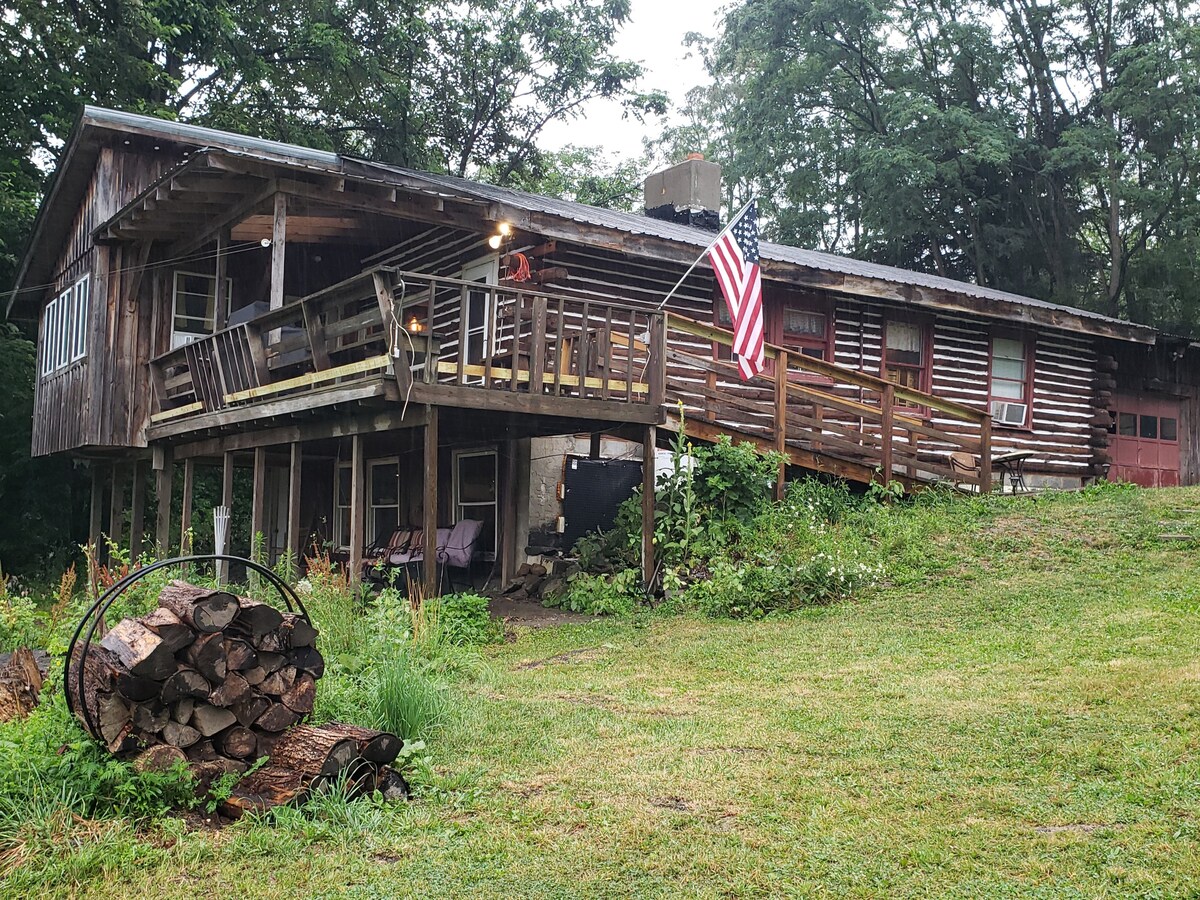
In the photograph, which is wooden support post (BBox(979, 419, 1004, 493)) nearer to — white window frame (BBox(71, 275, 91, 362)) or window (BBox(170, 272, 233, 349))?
window (BBox(170, 272, 233, 349))

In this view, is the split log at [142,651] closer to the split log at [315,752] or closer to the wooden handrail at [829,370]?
the split log at [315,752]

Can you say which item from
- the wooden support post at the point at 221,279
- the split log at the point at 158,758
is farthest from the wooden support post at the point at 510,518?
the split log at the point at 158,758

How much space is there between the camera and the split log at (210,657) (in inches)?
208

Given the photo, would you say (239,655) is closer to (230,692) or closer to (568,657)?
(230,692)

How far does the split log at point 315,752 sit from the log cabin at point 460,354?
15.6ft

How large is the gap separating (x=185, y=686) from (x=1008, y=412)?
54.3ft

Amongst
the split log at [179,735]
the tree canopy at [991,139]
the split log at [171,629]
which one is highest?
the tree canopy at [991,139]

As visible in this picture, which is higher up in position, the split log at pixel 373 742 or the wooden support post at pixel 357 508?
the wooden support post at pixel 357 508

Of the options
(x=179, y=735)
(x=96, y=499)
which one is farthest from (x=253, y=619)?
(x=96, y=499)

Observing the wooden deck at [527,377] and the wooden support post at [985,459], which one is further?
the wooden support post at [985,459]

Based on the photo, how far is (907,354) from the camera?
58.9ft

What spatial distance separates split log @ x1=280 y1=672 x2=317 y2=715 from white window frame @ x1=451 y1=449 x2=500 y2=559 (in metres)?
8.54

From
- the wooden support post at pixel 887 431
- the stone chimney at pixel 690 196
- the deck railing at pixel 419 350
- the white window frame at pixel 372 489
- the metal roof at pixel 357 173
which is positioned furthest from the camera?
the stone chimney at pixel 690 196

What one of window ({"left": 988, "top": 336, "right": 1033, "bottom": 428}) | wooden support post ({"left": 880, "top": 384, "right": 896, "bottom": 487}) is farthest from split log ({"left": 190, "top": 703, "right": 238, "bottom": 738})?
window ({"left": 988, "top": 336, "right": 1033, "bottom": 428})
